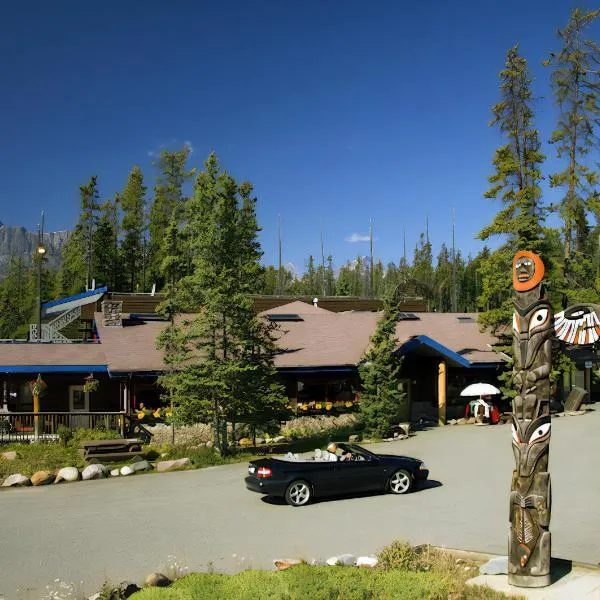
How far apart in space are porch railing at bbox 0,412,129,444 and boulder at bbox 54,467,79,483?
5238 mm

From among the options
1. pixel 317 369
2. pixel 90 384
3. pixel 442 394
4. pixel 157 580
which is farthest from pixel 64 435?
pixel 442 394

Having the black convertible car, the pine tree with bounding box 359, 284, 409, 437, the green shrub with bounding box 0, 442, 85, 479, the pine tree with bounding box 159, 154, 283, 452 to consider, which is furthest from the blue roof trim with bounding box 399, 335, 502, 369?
the green shrub with bounding box 0, 442, 85, 479

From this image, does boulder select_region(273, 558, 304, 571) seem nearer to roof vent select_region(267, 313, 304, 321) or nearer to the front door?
the front door

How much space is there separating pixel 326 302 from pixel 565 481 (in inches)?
1126

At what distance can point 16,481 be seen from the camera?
59.7 ft

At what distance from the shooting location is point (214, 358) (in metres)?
21.2

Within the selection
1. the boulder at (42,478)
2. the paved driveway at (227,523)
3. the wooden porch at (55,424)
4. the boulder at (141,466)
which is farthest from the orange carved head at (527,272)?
the wooden porch at (55,424)

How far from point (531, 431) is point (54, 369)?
68.4 ft

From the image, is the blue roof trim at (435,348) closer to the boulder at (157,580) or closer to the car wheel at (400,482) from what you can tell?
the car wheel at (400,482)

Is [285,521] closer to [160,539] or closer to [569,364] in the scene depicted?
[160,539]

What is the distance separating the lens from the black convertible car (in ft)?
50.5

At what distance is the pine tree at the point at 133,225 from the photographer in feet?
210

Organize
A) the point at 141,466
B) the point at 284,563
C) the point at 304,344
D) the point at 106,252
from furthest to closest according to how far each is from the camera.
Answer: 1. the point at 106,252
2. the point at 304,344
3. the point at 141,466
4. the point at 284,563

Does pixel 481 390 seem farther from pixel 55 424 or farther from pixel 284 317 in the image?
pixel 55 424
